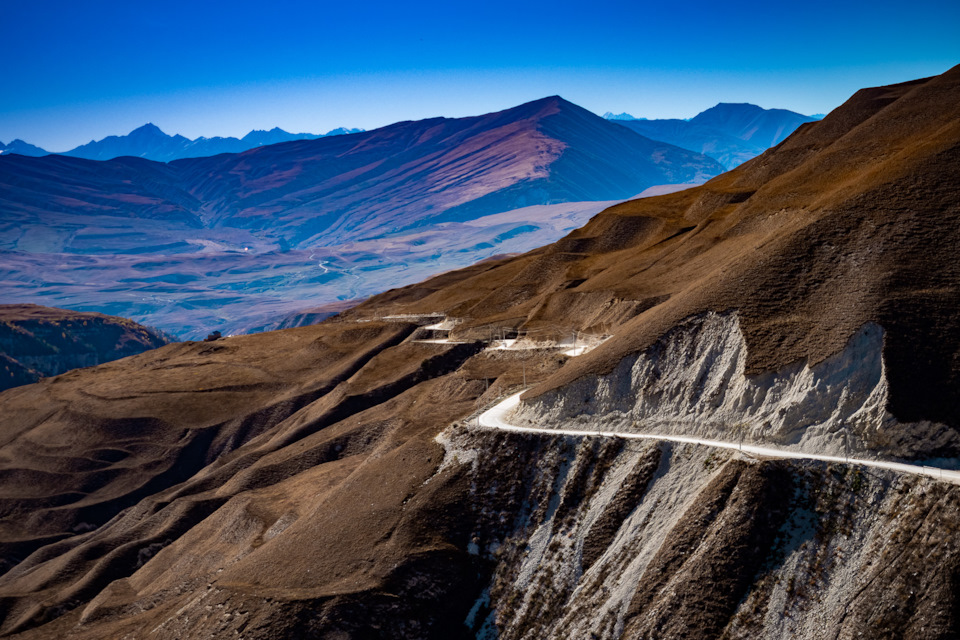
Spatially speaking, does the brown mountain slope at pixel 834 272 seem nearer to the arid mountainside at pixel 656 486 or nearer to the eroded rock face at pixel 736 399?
the arid mountainside at pixel 656 486

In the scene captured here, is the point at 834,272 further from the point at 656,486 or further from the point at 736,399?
the point at 656,486

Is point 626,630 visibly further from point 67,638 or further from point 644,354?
point 67,638

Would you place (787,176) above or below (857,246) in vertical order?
above

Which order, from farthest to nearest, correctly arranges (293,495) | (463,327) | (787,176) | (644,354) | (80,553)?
(463,327) → (787,176) → (80,553) → (293,495) → (644,354)

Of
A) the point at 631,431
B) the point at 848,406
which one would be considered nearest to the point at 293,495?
the point at 631,431

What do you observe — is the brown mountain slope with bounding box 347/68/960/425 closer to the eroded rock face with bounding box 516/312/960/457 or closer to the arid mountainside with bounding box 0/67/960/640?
the arid mountainside with bounding box 0/67/960/640

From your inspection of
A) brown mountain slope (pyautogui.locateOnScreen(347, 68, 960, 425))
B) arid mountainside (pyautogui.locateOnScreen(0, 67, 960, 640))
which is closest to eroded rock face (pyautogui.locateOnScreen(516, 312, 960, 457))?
arid mountainside (pyautogui.locateOnScreen(0, 67, 960, 640))
